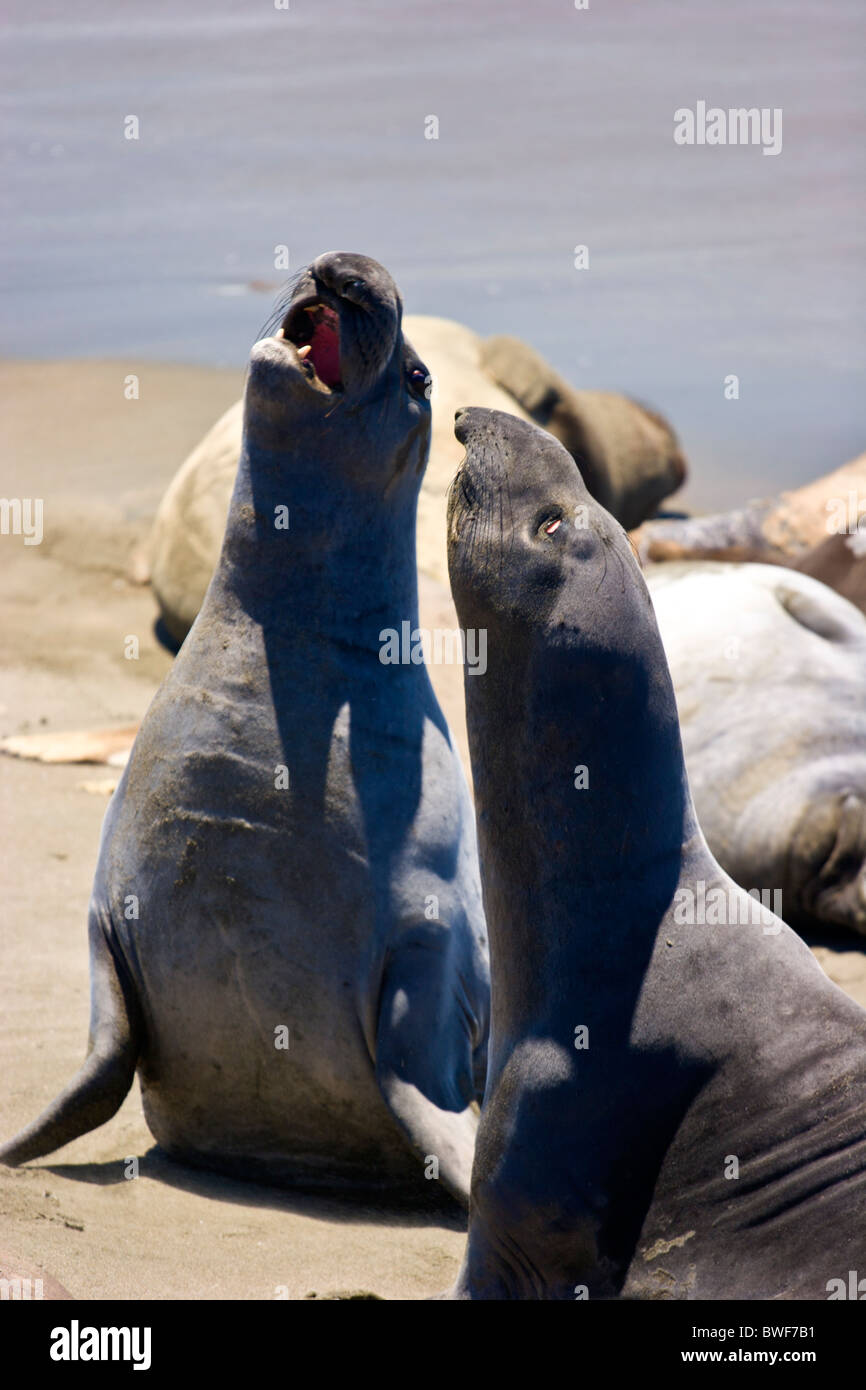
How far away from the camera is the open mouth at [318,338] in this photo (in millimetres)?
3912

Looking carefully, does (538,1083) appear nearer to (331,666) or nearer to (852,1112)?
(852,1112)

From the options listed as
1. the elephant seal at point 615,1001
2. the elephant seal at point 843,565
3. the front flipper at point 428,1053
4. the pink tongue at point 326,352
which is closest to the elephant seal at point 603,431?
the elephant seal at point 843,565

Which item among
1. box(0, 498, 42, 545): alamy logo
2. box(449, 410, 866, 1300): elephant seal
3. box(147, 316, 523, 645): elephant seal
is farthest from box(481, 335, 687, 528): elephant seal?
box(449, 410, 866, 1300): elephant seal

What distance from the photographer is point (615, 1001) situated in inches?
107

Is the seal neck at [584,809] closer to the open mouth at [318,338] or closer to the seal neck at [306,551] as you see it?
the seal neck at [306,551]

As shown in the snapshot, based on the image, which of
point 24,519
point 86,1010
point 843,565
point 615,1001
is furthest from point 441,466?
point 615,1001

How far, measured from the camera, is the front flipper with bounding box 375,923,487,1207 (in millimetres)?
3680

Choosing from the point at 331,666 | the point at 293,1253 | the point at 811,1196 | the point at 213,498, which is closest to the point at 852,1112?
the point at 811,1196

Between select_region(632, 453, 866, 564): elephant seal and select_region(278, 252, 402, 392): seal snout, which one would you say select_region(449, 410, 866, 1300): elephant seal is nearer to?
select_region(278, 252, 402, 392): seal snout

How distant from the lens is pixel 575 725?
8.94ft

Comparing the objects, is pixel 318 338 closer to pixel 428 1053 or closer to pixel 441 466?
pixel 428 1053

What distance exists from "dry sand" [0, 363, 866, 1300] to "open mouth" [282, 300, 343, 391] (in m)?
1.90

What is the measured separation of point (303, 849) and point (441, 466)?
5409mm

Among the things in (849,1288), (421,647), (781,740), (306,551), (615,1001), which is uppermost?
(306,551)
